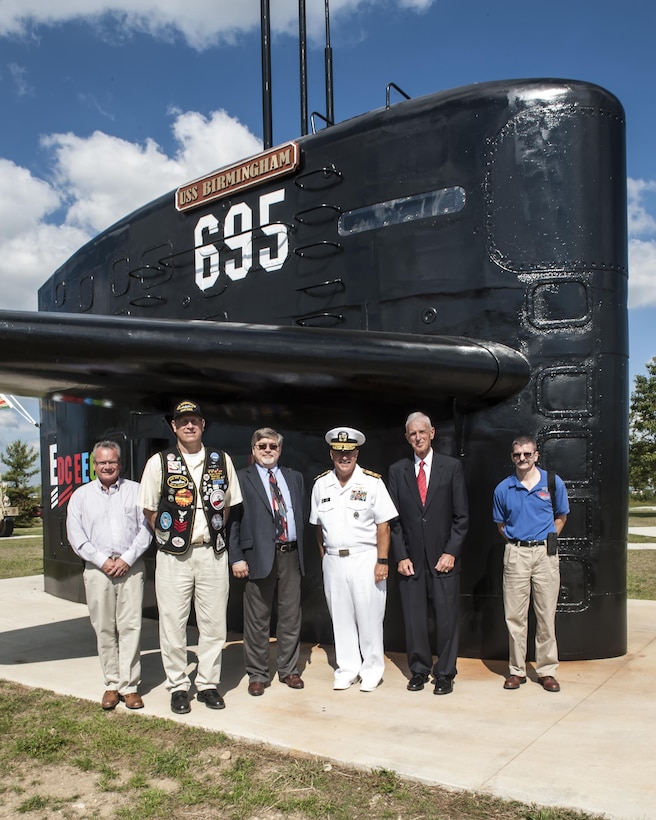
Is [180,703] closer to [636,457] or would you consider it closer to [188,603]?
[188,603]

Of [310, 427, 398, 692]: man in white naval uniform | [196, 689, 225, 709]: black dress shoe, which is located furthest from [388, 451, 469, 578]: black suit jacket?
[196, 689, 225, 709]: black dress shoe

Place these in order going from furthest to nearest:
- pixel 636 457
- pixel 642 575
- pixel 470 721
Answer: pixel 636 457 < pixel 642 575 < pixel 470 721

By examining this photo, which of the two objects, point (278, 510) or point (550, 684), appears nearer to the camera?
point (550, 684)

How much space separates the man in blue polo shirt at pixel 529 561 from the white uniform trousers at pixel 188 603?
2.05 m

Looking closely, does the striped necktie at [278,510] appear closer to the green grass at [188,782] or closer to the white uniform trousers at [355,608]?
the white uniform trousers at [355,608]

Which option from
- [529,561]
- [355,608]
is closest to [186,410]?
[355,608]

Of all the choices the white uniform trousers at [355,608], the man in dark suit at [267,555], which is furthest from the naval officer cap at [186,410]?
the white uniform trousers at [355,608]

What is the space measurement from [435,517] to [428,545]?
211mm

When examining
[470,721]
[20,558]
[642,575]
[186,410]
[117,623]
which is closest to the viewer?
[470,721]

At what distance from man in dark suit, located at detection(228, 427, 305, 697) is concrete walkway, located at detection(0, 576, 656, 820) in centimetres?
24

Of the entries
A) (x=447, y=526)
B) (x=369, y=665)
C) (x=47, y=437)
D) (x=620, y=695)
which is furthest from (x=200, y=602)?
(x=47, y=437)

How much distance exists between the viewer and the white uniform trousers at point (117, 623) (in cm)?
539

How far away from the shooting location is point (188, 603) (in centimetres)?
535

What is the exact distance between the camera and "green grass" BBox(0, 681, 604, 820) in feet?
11.9
